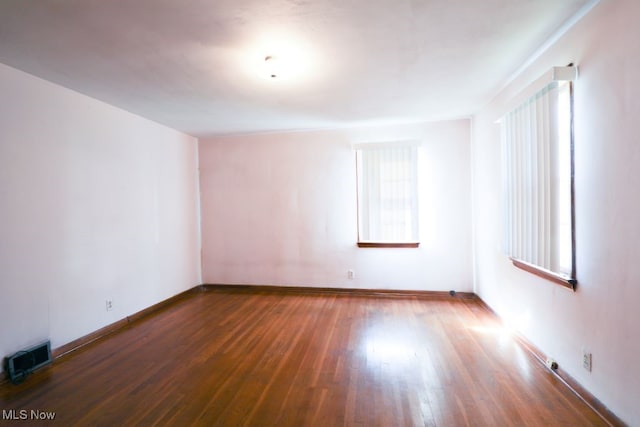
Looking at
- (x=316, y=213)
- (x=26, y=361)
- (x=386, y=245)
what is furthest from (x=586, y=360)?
(x=26, y=361)

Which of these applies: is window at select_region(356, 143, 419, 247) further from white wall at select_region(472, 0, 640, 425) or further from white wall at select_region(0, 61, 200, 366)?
white wall at select_region(0, 61, 200, 366)

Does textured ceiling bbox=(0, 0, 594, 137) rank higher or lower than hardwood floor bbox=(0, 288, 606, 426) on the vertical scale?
higher

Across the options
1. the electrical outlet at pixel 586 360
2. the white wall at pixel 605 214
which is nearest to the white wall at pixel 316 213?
the white wall at pixel 605 214

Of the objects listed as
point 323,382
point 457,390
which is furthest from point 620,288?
point 323,382

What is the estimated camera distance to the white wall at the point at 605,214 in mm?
1528

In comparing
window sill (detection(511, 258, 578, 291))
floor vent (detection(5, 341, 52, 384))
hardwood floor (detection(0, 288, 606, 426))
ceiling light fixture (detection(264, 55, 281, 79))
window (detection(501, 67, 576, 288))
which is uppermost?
ceiling light fixture (detection(264, 55, 281, 79))

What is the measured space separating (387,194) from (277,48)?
2.68 metres

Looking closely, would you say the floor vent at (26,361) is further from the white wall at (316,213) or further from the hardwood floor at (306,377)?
the white wall at (316,213)

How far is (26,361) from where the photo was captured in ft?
7.68

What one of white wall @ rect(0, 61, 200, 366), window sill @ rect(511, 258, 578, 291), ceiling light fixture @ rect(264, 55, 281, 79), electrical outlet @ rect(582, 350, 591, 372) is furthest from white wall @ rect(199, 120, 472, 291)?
electrical outlet @ rect(582, 350, 591, 372)

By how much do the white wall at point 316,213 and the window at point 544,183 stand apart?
1382mm

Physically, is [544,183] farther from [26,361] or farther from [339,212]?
[26,361]

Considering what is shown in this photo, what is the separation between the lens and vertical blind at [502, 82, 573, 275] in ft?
6.79

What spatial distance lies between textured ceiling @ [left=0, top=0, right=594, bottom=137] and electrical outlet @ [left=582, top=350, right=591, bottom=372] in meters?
2.28
